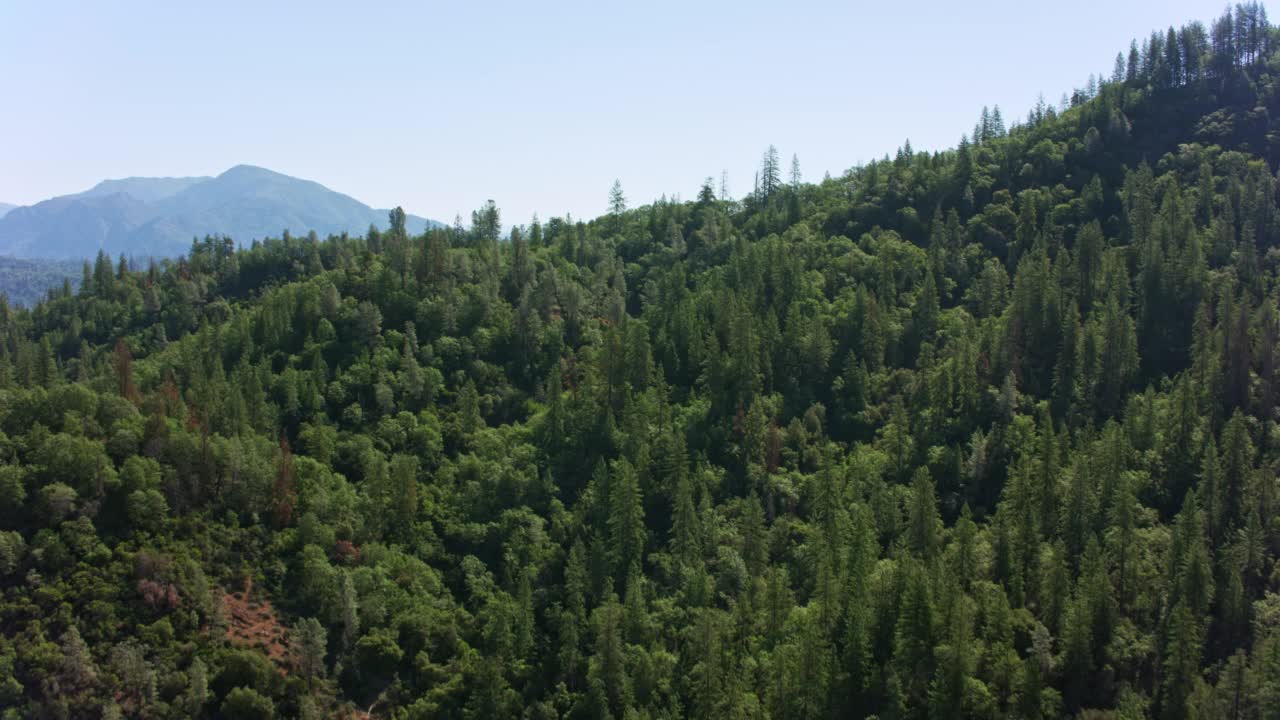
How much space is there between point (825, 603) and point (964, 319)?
82.6m

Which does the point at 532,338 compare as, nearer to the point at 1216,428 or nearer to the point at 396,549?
the point at 396,549

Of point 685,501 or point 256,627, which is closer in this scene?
point 256,627

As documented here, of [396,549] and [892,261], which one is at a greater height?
[892,261]

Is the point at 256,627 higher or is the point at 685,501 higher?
the point at 685,501

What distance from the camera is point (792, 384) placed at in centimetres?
17275

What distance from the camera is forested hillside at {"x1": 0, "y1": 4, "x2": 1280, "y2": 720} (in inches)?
4326

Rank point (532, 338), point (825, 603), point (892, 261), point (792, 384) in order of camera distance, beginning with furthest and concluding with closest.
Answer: point (892, 261) < point (532, 338) < point (792, 384) < point (825, 603)

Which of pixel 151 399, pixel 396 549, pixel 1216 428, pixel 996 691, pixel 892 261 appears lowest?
pixel 996 691

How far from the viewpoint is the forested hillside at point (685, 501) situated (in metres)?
110

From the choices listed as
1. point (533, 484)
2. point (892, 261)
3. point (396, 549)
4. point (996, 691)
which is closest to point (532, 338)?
point (533, 484)

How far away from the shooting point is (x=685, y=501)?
13825 cm

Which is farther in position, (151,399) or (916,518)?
(151,399)

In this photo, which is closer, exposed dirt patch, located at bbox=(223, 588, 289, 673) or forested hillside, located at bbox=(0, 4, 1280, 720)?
forested hillside, located at bbox=(0, 4, 1280, 720)

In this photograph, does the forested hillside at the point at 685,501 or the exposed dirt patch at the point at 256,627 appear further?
the exposed dirt patch at the point at 256,627
